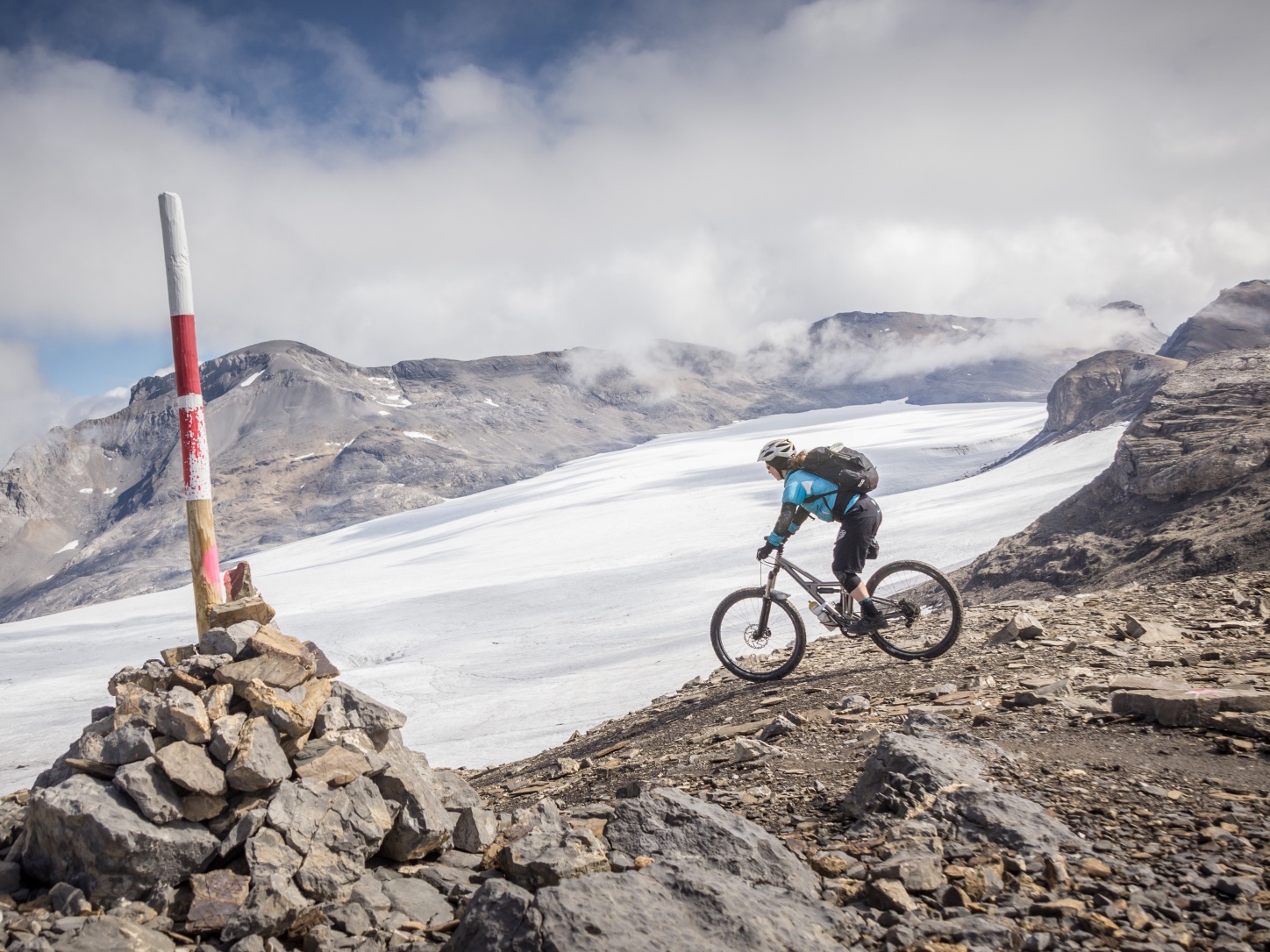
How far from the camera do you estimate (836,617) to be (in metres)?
7.46

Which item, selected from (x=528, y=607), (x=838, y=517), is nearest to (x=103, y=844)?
(x=838, y=517)

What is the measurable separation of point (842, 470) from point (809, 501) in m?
0.41

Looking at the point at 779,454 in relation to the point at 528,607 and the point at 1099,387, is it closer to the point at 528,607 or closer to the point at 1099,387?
the point at 528,607

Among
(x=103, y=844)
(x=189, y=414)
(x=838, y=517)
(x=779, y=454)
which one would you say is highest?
(x=189, y=414)

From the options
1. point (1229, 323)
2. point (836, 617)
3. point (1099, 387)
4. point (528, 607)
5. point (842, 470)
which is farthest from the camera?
point (1229, 323)

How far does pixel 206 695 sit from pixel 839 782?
12.0ft

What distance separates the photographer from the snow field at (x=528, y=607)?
60.7 ft

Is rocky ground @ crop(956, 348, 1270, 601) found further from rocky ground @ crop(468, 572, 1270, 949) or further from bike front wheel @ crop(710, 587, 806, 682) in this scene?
→ bike front wheel @ crop(710, 587, 806, 682)

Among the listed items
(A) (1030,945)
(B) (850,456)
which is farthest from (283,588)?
(A) (1030,945)

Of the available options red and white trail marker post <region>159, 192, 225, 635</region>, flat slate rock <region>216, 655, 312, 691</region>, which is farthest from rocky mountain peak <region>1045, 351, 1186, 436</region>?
flat slate rock <region>216, 655, 312, 691</region>

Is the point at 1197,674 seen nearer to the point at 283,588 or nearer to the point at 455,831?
the point at 455,831

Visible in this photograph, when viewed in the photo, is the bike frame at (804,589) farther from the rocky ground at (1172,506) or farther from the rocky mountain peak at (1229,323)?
the rocky mountain peak at (1229,323)

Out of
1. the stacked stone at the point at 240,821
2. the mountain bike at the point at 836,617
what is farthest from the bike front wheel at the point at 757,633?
the stacked stone at the point at 240,821

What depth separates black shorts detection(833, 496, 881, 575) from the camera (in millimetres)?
7219
